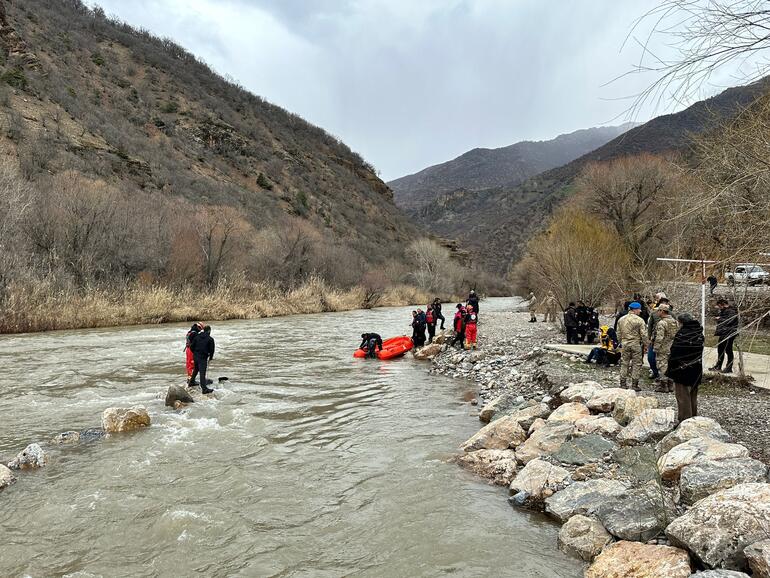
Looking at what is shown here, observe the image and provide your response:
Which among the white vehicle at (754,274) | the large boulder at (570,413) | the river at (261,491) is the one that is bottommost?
the river at (261,491)

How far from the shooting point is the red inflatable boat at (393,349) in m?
16.6

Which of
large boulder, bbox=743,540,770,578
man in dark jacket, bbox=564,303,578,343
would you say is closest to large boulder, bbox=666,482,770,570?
large boulder, bbox=743,540,770,578

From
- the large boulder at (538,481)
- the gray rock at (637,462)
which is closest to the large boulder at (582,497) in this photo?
the large boulder at (538,481)

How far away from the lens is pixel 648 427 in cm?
667

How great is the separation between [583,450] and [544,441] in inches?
22.7

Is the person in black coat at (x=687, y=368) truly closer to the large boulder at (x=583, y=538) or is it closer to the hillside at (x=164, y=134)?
the large boulder at (x=583, y=538)

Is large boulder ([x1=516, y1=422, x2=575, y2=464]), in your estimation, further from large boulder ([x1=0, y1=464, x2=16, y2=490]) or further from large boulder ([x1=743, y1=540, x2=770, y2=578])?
large boulder ([x1=0, y1=464, x2=16, y2=490])

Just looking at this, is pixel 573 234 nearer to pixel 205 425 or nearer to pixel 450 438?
pixel 450 438

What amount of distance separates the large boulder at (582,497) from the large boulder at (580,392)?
3302 millimetres

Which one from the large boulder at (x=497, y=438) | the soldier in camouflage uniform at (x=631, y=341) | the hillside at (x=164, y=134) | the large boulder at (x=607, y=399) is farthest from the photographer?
the hillside at (x=164, y=134)

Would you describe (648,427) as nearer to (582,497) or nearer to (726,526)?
(582,497)

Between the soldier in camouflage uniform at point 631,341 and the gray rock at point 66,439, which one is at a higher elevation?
the soldier in camouflage uniform at point 631,341

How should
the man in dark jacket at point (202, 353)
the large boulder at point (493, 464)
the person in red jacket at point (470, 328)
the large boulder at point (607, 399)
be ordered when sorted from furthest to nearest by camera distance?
the person in red jacket at point (470, 328) < the man in dark jacket at point (202, 353) < the large boulder at point (607, 399) < the large boulder at point (493, 464)

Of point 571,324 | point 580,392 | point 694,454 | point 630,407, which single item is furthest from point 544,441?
point 571,324
